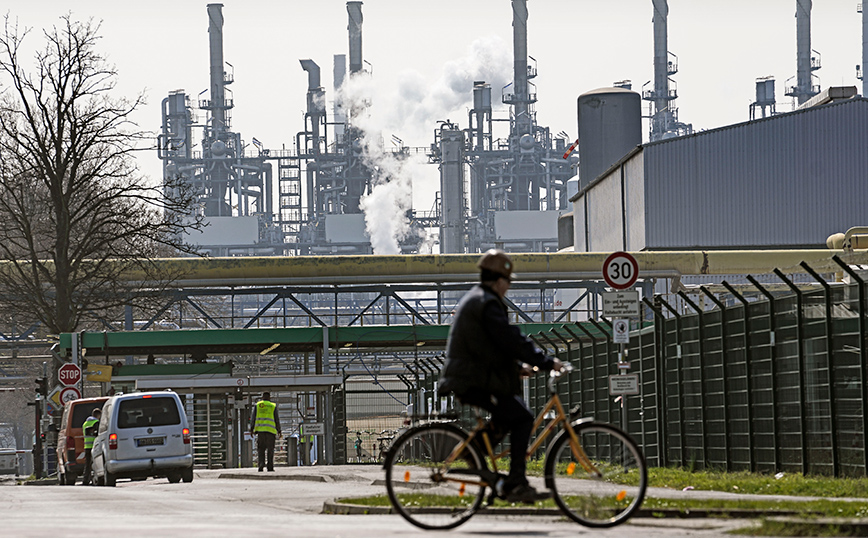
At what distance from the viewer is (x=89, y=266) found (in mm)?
32875

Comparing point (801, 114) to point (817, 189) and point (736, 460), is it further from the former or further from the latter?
point (736, 460)

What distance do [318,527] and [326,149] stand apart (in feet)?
349

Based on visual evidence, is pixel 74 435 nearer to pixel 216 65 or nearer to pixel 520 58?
pixel 520 58

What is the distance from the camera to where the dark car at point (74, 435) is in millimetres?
26406

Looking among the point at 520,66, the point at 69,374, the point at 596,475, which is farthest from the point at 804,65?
the point at 596,475

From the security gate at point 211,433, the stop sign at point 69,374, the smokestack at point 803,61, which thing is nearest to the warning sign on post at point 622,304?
the stop sign at point 69,374

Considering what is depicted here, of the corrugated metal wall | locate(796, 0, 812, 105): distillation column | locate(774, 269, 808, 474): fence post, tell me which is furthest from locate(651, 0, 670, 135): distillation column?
locate(774, 269, 808, 474): fence post

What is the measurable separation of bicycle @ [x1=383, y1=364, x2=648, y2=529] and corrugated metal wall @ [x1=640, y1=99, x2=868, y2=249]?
36.5 meters

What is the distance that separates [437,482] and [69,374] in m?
22.9

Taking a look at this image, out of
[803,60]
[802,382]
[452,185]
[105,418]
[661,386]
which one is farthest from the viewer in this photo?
[803,60]

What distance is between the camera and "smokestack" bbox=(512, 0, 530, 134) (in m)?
97.9

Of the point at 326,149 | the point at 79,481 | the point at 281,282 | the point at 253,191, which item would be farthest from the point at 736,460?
the point at 253,191

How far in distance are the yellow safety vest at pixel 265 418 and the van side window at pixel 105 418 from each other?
11.4 feet

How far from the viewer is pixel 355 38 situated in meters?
106
